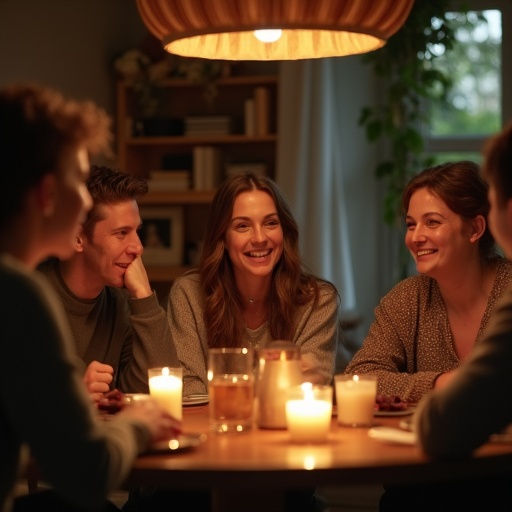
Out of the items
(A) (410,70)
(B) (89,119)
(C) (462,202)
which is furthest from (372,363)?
(A) (410,70)

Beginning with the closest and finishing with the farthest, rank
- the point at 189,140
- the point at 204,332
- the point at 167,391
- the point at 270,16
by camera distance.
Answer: the point at 270,16
the point at 167,391
the point at 204,332
the point at 189,140

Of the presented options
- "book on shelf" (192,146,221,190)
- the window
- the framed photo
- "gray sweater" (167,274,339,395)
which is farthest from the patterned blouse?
the framed photo

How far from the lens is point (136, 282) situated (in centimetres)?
274

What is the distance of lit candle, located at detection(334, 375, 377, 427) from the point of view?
1.92 metres

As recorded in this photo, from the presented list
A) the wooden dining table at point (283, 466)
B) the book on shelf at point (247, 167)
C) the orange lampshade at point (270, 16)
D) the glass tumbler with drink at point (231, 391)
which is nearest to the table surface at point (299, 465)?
the wooden dining table at point (283, 466)

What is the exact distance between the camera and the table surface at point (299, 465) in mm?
1530

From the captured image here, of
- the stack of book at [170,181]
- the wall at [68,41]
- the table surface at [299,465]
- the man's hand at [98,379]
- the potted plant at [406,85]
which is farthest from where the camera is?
the stack of book at [170,181]

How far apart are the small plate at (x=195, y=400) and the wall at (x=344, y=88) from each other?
9.51 feet

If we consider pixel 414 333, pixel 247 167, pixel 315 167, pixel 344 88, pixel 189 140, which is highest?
pixel 344 88

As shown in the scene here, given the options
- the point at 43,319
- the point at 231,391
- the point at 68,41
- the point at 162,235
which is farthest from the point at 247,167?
the point at 43,319

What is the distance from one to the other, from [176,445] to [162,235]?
3.81m

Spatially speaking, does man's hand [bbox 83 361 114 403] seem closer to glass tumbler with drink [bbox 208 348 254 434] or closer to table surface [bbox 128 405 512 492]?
glass tumbler with drink [bbox 208 348 254 434]

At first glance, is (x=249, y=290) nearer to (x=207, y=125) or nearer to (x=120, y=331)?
(x=120, y=331)

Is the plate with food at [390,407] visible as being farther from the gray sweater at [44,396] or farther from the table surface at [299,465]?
the gray sweater at [44,396]
